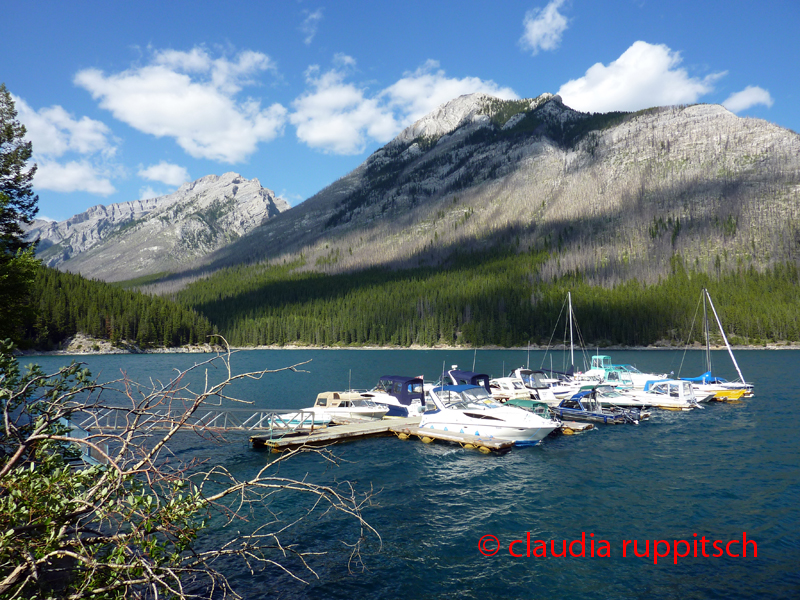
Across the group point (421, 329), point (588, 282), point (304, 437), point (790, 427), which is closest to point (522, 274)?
point (588, 282)

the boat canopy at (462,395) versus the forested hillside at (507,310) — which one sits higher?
the forested hillside at (507,310)

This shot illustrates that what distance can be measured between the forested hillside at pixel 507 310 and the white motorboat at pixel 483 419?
90346 millimetres

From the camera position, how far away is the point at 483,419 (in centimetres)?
3144

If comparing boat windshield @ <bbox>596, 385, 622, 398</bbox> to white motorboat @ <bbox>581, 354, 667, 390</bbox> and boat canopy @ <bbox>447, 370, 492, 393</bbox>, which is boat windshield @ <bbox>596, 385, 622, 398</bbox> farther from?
boat canopy @ <bbox>447, 370, 492, 393</bbox>

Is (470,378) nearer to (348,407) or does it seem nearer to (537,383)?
(348,407)

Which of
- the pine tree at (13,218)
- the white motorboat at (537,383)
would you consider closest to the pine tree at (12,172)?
the pine tree at (13,218)

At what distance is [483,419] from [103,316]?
131m

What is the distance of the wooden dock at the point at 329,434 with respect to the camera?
29.4 m

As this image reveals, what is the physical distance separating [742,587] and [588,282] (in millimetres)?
169812

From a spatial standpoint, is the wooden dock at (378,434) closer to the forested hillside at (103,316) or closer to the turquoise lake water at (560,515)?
the turquoise lake water at (560,515)

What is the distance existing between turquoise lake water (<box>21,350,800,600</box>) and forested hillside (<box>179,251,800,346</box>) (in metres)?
95.5

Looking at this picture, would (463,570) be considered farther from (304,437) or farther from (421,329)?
(421,329)

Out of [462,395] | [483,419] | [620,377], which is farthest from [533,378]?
[483,419]

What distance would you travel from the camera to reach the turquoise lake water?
1360 cm
